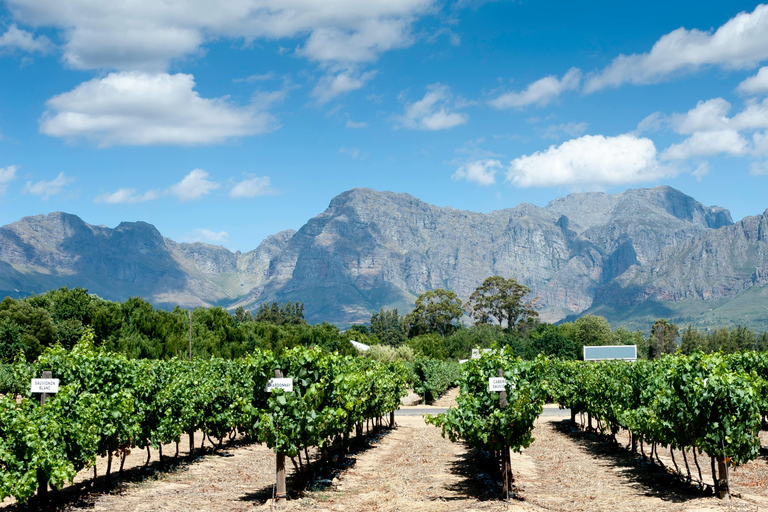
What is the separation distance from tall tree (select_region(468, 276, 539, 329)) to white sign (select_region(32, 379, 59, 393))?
119649mm

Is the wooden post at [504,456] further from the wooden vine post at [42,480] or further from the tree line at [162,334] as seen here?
the wooden vine post at [42,480]

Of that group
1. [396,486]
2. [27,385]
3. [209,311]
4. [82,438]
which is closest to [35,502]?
[82,438]

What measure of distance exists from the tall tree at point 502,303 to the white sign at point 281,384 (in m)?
118

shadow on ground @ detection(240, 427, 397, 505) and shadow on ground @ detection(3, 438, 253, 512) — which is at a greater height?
shadow on ground @ detection(3, 438, 253, 512)

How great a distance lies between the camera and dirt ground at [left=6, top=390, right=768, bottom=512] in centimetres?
1239

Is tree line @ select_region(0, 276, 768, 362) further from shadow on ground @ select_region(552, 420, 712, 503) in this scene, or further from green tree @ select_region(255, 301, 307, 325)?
green tree @ select_region(255, 301, 307, 325)

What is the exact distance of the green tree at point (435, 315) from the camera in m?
125

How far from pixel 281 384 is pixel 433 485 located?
5.41 meters

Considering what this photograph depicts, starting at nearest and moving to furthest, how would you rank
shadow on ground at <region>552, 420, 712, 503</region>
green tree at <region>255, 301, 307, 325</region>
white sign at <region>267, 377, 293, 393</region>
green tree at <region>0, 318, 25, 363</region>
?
white sign at <region>267, 377, 293, 393</region> < shadow on ground at <region>552, 420, 712, 503</region> < green tree at <region>0, 318, 25, 363</region> < green tree at <region>255, 301, 307, 325</region>

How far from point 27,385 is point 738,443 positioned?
14.0 metres

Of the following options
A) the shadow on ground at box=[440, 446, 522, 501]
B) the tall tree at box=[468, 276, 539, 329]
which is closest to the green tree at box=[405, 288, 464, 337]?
the tall tree at box=[468, 276, 539, 329]

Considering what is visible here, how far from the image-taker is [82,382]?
1347 centimetres

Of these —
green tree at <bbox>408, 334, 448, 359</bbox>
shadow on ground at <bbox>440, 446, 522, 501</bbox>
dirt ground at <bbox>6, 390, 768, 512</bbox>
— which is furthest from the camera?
green tree at <bbox>408, 334, 448, 359</bbox>

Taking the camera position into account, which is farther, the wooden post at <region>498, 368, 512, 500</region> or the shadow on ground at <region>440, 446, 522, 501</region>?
the shadow on ground at <region>440, 446, 522, 501</region>
